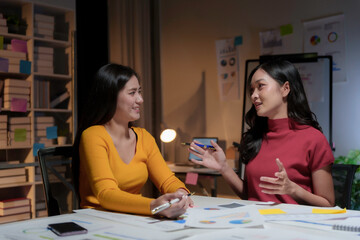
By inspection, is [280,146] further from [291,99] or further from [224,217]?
[224,217]

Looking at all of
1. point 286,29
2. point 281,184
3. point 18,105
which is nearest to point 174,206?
point 281,184

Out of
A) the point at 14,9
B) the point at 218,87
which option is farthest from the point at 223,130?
the point at 14,9

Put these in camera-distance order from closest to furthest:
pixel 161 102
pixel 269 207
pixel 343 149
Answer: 1. pixel 269 207
2. pixel 343 149
3. pixel 161 102

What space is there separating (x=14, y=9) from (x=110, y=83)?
2.70m

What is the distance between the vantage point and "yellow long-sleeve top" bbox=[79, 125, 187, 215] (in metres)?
1.53

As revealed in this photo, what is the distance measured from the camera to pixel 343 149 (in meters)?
3.25

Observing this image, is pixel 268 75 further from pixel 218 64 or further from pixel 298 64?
pixel 218 64

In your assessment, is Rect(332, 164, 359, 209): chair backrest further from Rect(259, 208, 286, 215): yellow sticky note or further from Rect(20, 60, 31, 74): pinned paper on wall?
Rect(20, 60, 31, 74): pinned paper on wall

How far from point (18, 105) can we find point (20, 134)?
0.28 m

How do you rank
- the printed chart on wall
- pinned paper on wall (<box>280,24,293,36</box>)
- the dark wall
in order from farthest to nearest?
the dark wall, pinned paper on wall (<box>280,24,293,36</box>), the printed chart on wall

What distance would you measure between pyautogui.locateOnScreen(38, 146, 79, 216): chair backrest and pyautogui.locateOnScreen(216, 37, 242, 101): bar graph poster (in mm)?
2169

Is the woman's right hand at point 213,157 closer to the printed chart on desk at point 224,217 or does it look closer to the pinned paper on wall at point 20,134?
the printed chart on desk at point 224,217

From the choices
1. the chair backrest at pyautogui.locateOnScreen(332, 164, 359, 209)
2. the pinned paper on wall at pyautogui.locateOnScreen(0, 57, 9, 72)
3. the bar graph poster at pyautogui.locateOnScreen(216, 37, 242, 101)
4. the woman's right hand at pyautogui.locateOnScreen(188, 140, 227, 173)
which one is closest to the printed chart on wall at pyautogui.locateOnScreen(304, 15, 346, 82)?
the bar graph poster at pyautogui.locateOnScreen(216, 37, 242, 101)

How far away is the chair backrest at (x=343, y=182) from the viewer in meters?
1.75
